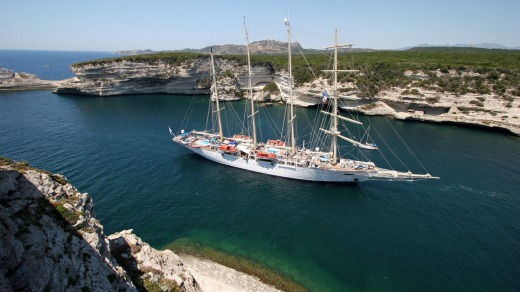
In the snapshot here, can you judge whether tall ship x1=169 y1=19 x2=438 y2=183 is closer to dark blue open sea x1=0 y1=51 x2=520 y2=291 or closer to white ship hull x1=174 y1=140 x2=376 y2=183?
white ship hull x1=174 y1=140 x2=376 y2=183

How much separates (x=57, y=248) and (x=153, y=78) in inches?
4234

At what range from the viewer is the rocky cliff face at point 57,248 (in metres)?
13.1

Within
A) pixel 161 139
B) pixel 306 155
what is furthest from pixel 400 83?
pixel 161 139

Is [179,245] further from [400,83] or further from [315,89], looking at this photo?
[400,83]

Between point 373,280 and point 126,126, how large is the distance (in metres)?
67.5

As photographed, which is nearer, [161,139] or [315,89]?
[161,139]

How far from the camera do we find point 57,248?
588 inches

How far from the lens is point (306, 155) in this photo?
51500 mm

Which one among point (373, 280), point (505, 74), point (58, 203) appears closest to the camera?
point (58, 203)

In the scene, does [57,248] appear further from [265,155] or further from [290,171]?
[290,171]

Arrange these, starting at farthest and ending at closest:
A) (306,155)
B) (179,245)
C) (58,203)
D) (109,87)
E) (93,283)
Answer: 1. (109,87)
2. (306,155)
3. (179,245)
4. (58,203)
5. (93,283)

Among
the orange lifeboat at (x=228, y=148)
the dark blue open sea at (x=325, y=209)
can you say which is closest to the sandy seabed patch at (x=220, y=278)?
the dark blue open sea at (x=325, y=209)

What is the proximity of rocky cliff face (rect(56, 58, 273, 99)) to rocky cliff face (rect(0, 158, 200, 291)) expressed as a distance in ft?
291

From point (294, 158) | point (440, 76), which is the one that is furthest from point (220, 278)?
point (440, 76)
